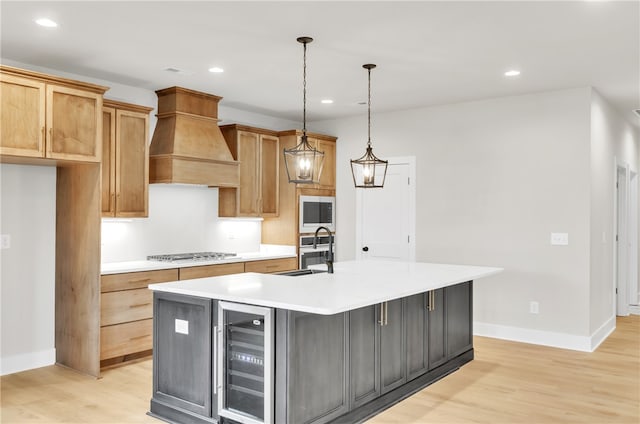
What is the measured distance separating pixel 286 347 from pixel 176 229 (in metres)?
3.14

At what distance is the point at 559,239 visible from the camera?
5.21 meters

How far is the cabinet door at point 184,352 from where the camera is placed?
3109mm

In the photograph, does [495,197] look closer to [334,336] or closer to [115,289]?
[334,336]

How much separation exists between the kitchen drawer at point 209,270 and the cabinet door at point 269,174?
997mm

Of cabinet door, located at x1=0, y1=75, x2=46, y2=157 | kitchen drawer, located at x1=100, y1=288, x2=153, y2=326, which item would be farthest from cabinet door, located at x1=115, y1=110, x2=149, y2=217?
cabinet door, located at x1=0, y1=75, x2=46, y2=157

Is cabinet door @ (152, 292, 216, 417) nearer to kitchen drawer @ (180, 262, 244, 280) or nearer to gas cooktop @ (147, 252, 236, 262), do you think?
kitchen drawer @ (180, 262, 244, 280)

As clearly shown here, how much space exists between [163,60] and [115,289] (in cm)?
196

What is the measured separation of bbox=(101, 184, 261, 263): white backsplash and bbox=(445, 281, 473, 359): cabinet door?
2865mm

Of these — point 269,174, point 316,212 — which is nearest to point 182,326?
point 269,174

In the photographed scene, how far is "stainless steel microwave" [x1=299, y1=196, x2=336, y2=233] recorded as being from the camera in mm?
6367

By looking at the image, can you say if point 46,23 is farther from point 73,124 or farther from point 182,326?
point 182,326

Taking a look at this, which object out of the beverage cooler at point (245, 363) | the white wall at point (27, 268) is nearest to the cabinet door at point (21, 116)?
the white wall at point (27, 268)

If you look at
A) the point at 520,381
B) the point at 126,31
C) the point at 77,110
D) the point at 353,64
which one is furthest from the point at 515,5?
the point at 77,110

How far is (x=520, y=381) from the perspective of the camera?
162 inches
